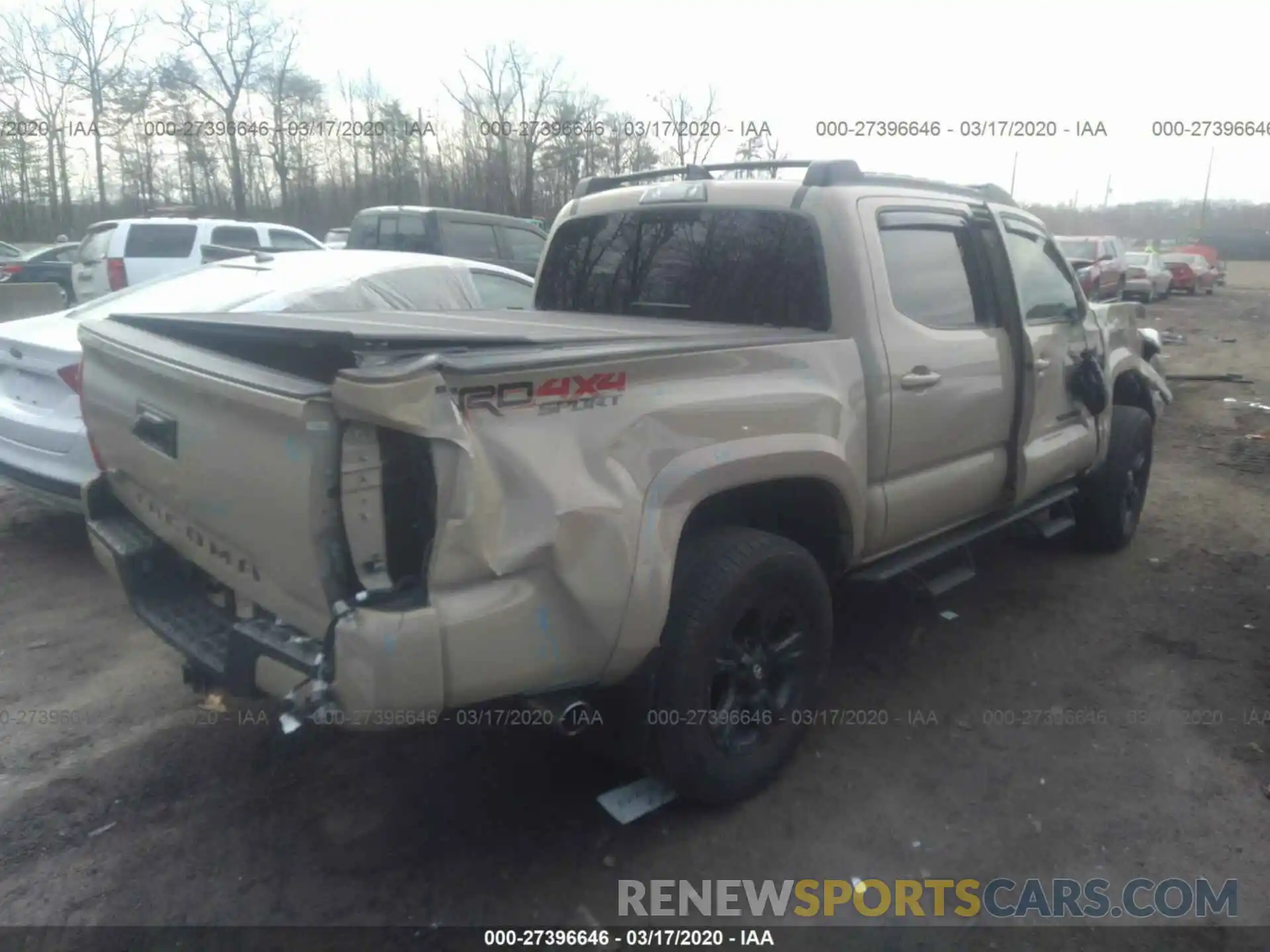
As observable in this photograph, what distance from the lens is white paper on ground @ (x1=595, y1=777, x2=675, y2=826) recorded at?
3074 millimetres

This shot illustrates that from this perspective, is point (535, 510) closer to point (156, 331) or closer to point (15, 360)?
point (156, 331)

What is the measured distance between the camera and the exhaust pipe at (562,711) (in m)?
2.54

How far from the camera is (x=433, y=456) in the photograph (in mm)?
2176

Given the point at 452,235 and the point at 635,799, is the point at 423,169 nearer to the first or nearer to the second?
the point at 452,235

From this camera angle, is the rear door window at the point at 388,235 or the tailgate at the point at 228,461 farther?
the rear door window at the point at 388,235

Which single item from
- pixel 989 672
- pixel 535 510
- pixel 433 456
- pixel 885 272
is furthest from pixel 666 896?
pixel 885 272

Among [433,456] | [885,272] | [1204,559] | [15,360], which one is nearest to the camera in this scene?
[433,456]

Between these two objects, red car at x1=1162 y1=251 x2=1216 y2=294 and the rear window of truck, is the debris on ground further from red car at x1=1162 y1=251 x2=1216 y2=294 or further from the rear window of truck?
red car at x1=1162 y1=251 x2=1216 y2=294

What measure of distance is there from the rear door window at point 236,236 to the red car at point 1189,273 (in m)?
27.3

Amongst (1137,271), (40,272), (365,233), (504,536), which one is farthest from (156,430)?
(1137,271)

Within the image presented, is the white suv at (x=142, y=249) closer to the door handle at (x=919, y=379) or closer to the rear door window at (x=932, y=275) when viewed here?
the rear door window at (x=932, y=275)

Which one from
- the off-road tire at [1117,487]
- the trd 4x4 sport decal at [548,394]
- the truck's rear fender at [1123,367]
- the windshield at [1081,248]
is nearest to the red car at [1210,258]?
the windshield at [1081,248]

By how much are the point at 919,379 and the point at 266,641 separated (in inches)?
96.7

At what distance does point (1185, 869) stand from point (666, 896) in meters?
1.58
